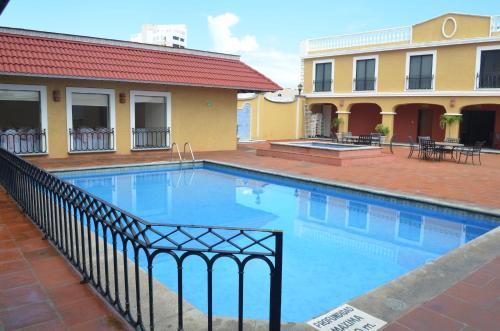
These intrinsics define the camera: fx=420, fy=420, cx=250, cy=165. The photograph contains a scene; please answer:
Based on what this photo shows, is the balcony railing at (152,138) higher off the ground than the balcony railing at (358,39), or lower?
lower

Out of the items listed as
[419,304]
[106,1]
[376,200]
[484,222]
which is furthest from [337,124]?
[419,304]

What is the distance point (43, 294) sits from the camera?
3711 mm

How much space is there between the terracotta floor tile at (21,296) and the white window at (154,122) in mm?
12874

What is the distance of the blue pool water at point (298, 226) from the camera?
5348 millimetres

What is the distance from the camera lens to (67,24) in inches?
987

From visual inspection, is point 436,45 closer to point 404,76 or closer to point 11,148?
point 404,76

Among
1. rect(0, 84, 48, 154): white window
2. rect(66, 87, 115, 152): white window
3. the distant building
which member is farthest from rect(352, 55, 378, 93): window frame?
the distant building

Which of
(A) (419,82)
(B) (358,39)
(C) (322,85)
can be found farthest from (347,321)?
(C) (322,85)

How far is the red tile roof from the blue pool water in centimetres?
376

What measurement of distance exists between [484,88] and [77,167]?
64.3 ft

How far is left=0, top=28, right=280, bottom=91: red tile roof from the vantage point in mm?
13500

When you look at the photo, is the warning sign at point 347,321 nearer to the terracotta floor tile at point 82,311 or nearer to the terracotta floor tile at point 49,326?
the terracotta floor tile at point 82,311

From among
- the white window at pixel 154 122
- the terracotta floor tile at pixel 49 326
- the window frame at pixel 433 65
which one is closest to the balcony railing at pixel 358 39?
Answer: the window frame at pixel 433 65

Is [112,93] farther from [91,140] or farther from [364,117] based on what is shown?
[364,117]
